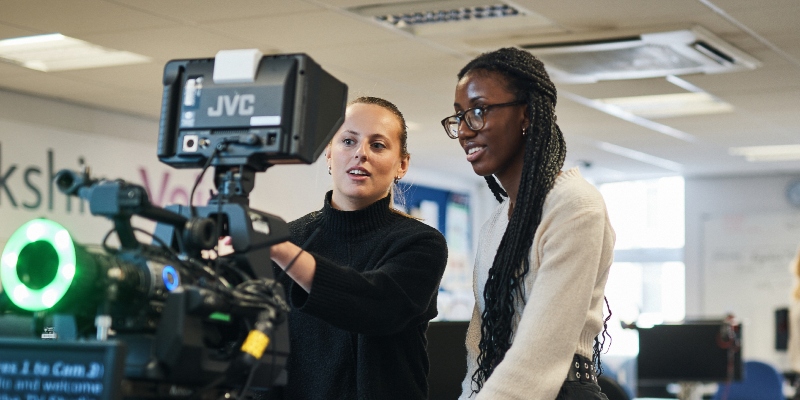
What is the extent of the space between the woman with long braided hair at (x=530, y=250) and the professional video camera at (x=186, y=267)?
0.92 ft

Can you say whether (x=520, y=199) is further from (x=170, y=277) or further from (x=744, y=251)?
(x=744, y=251)

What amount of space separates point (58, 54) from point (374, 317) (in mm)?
3815

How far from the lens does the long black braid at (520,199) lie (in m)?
1.50

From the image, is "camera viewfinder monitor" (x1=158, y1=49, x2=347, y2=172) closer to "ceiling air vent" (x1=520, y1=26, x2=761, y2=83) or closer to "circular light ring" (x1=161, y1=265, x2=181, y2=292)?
"circular light ring" (x1=161, y1=265, x2=181, y2=292)

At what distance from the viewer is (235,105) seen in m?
1.28

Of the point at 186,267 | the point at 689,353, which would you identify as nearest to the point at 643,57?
the point at 689,353

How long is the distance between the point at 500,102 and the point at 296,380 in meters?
0.65

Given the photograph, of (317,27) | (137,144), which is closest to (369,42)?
(317,27)

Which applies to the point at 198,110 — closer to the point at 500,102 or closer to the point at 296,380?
the point at 500,102

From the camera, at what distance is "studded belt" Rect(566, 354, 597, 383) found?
144 cm

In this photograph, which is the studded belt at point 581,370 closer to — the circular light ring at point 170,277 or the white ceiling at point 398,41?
the circular light ring at point 170,277

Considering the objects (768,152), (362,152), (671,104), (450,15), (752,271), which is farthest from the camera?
(752,271)

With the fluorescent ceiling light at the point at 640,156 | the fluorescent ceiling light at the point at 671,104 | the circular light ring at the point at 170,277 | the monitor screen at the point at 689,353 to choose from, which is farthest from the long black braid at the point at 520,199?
the fluorescent ceiling light at the point at 640,156

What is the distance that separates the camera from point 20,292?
109 centimetres
